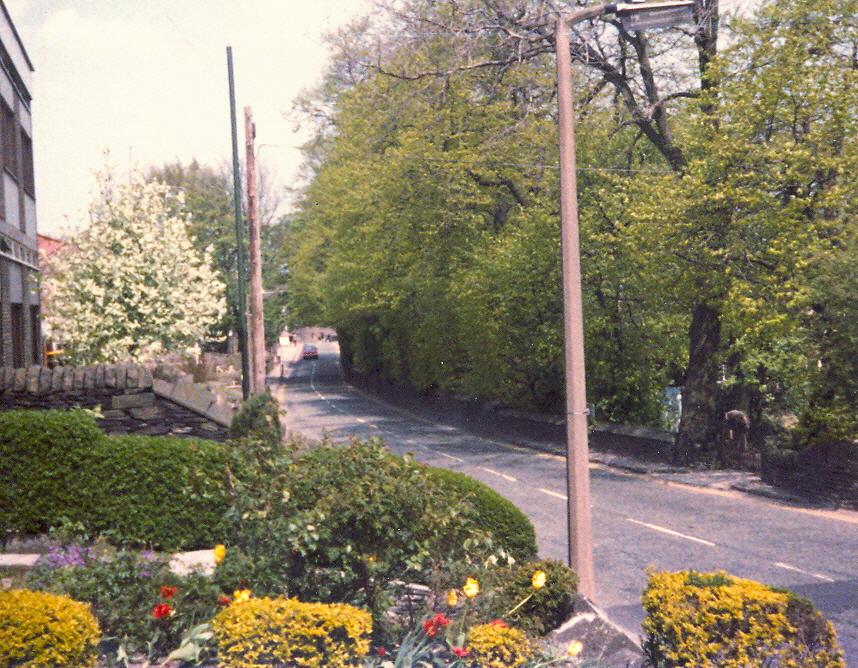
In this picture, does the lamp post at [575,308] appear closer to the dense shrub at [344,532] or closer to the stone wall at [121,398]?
the dense shrub at [344,532]

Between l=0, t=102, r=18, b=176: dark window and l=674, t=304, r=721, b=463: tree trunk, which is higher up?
l=0, t=102, r=18, b=176: dark window

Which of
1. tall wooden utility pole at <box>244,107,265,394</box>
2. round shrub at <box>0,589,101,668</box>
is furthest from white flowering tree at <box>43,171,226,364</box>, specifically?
round shrub at <box>0,589,101,668</box>

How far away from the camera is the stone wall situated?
15688mm

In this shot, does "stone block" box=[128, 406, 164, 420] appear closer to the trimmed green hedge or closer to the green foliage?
the trimmed green hedge

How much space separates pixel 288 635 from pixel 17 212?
2275cm

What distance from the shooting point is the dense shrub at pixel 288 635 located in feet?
22.6

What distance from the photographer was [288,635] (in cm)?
694

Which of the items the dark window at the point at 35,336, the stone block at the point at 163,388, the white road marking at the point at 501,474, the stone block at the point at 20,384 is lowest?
the white road marking at the point at 501,474

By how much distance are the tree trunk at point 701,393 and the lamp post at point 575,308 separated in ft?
57.1

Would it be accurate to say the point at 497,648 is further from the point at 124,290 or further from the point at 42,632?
the point at 124,290

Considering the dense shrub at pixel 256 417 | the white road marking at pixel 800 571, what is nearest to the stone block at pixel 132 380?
the dense shrub at pixel 256 417

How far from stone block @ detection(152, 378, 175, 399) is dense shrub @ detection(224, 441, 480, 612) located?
7474mm

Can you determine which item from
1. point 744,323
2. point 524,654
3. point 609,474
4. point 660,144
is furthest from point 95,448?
point 660,144

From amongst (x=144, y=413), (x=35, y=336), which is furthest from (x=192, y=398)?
(x=35, y=336)
